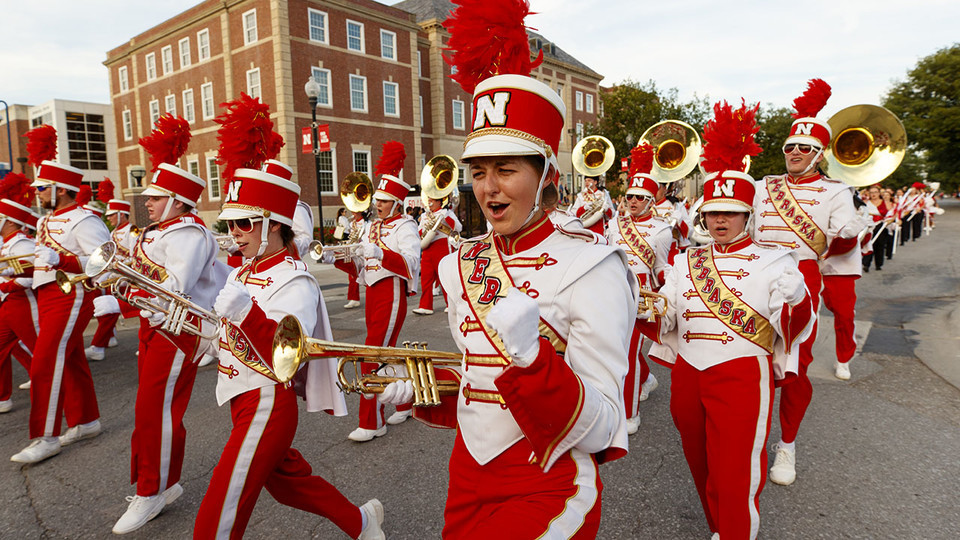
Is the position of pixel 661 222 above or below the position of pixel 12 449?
above

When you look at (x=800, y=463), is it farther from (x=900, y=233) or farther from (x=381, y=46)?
(x=381, y=46)

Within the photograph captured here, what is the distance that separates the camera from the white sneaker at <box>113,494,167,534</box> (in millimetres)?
3637

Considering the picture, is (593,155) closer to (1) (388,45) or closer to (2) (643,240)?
(2) (643,240)

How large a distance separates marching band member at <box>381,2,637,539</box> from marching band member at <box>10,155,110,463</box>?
14.9ft

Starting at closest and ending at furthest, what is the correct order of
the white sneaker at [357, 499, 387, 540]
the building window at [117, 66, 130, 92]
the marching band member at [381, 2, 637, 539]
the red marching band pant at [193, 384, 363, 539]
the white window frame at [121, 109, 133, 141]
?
the marching band member at [381, 2, 637, 539], the red marching band pant at [193, 384, 363, 539], the white sneaker at [357, 499, 387, 540], the building window at [117, 66, 130, 92], the white window frame at [121, 109, 133, 141]

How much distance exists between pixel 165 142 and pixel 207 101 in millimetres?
34850

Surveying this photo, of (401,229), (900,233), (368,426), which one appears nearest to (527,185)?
(368,426)

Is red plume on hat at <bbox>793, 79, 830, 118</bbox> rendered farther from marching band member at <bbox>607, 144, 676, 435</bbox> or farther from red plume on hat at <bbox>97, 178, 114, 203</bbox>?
red plume on hat at <bbox>97, 178, 114, 203</bbox>

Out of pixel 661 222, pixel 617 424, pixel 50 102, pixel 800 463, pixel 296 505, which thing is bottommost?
pixel 800 463

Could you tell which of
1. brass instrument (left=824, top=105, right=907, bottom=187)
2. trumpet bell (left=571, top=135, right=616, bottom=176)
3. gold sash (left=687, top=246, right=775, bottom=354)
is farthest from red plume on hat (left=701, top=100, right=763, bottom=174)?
trumpet bell (left=571, top=135, right=616, bottom=176)

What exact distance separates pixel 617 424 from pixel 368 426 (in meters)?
3.75

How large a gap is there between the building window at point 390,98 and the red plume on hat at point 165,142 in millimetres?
32555

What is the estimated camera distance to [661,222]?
620cm

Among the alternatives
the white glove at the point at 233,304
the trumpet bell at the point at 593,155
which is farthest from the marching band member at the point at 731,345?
the trumpet bell at the point at 593,155
